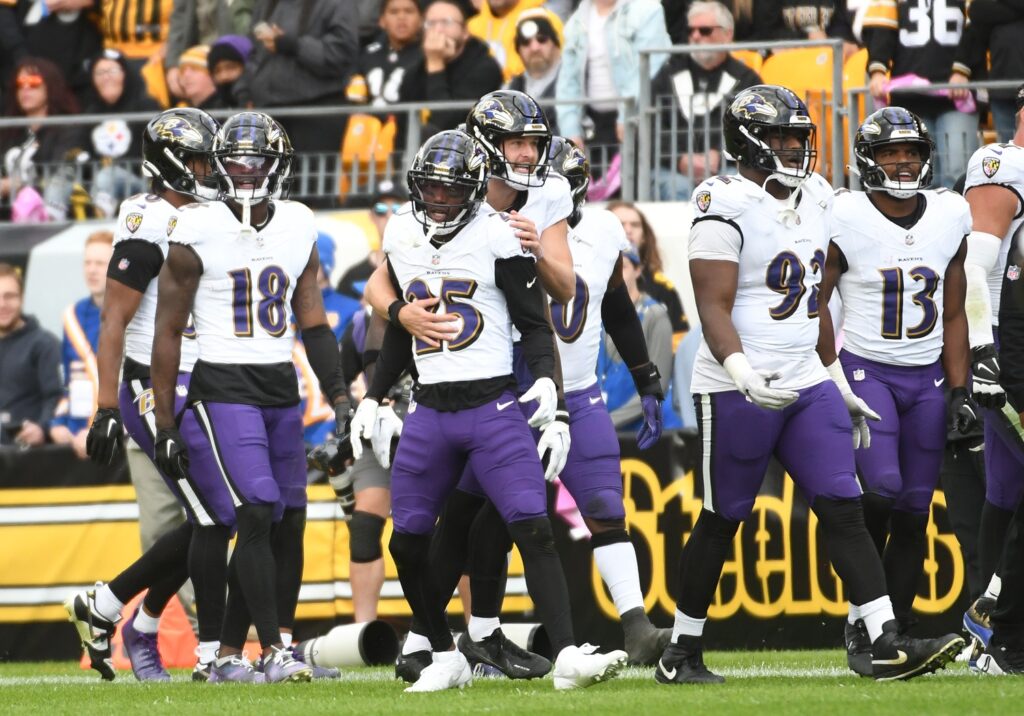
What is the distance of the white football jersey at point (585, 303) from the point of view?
23.9 feet

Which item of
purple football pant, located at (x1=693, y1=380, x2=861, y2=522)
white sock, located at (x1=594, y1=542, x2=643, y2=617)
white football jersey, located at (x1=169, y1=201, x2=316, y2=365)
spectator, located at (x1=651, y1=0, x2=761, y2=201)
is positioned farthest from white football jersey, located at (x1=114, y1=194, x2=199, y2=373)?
spectator, located at (x1=651, y1=0, x2=761, y2=201)

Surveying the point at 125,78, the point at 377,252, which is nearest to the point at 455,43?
the point at 377,252

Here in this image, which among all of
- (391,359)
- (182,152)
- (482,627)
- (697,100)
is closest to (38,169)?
(697,100)

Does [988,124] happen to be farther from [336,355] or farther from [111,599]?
[111,599]

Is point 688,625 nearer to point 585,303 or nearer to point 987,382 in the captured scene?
point 987,382

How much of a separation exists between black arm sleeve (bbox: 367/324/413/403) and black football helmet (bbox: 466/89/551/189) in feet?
2.68

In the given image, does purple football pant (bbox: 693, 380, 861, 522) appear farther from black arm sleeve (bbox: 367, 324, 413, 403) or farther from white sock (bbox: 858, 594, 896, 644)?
black arm sleeve (bbox: 367, 324, 413, 403)

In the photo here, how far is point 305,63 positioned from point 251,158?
6.03 meters

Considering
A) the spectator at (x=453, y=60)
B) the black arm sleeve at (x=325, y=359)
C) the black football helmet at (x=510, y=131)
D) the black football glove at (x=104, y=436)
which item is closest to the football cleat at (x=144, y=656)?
the black football glove at (x=104, y=436)

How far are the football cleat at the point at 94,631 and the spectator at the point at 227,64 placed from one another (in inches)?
250

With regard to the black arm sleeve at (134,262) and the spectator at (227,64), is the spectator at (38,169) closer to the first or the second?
the spectator at (227,64)

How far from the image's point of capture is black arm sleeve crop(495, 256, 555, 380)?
249 inches

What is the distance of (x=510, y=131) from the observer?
6871 mm

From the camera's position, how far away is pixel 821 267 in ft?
20.7
